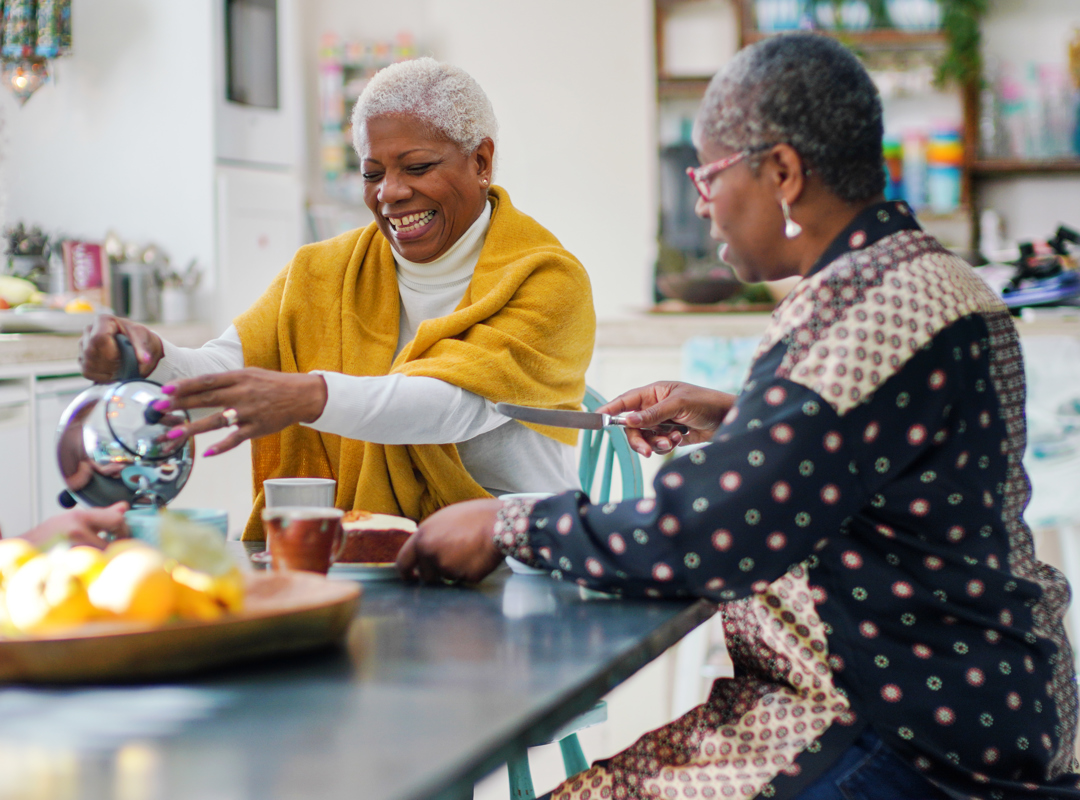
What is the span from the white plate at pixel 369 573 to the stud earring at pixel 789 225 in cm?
52

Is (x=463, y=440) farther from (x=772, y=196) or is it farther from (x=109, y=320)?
(x=772, y=196)

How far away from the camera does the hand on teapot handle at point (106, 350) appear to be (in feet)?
4.40

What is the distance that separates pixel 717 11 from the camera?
4840 mm

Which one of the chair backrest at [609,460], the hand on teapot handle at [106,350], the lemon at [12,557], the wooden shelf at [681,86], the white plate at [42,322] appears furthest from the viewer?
the wooden shelf at [681,86]

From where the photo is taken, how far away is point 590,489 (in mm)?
1822

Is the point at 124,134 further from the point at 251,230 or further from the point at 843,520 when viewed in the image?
the point at 843,520

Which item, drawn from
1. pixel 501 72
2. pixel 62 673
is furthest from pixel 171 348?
pixel 501 72

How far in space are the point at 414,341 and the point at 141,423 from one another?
0.47 m

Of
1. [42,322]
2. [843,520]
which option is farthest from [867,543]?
[42,322]

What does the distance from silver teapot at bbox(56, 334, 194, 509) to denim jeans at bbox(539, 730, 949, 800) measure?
718 millimetres

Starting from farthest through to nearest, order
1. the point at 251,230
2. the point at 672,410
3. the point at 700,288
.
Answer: the point at 251,230
the point at 700,288
the point at 672,410

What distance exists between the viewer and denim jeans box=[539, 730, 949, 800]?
951mm

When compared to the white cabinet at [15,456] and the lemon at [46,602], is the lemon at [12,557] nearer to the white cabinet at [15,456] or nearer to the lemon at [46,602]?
the lemon at [46,602]

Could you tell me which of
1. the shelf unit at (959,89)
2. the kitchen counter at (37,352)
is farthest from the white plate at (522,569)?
the shelf unit at (959,89)
